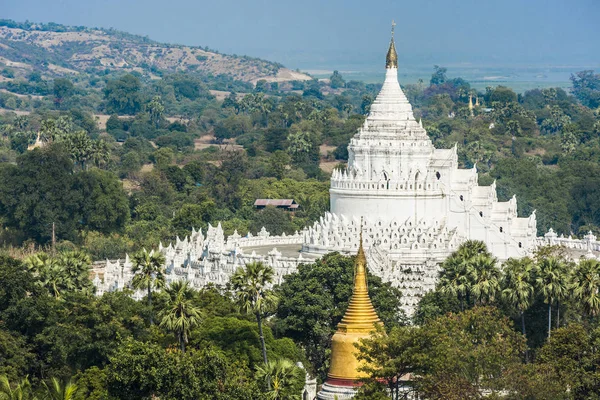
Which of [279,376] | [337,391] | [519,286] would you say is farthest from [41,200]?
[279,376]

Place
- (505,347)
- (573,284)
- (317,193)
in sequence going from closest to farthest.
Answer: (505,347), (573,284), (317,193)

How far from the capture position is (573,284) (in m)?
91.4

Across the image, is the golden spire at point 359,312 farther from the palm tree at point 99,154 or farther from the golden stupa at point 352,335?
the palm tree at point 99,154

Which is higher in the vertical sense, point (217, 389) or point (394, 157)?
point (394, 157)

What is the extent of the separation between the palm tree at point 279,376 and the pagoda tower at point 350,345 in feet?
5.70

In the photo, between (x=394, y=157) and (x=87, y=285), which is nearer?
(x=87, y=285)

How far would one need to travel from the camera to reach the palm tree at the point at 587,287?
8962 centimetres

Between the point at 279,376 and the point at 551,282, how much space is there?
63.9ft

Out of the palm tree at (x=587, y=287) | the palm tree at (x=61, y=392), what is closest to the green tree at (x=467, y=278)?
the palm tree at (x=587, y=287)

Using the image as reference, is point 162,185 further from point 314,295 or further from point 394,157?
point 314,295

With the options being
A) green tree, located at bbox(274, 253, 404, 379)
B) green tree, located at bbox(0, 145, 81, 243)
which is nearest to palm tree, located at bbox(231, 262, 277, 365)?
green tree, located at bbox(274, 253, 404, 379)

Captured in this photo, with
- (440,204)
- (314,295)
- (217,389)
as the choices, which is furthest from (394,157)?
(217,389)

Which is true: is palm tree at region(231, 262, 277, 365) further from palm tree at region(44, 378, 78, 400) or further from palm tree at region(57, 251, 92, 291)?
palm tree at region(57, 251, 92, 291)

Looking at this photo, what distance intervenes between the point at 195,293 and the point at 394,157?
24.9 metres
